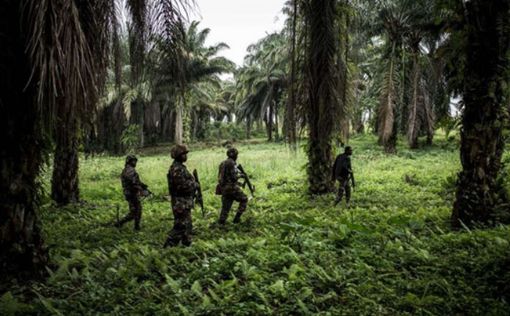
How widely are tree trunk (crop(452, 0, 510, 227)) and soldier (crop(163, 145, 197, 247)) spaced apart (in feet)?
14.4

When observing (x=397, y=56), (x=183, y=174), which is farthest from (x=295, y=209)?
(x=397, y=56)

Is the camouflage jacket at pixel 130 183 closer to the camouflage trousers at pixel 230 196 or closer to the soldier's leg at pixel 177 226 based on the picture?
the camouflage trousers at pixel 230 196

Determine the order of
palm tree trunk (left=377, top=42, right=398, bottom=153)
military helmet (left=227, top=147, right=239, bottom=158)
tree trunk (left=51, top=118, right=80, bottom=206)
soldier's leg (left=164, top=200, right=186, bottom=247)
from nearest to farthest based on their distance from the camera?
soldier's leg (left=164, top=200, right=186, bottom=247), military helmet (left=227, top=147, right=239, bottom=158), tree trunk (left=51, top=118, right=80, bottom=206), palm tree trunk (left=377, top=42, right=398, bottom=153)

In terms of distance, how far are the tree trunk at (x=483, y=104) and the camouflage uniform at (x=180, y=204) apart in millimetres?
4396

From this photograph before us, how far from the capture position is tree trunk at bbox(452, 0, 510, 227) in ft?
20.9

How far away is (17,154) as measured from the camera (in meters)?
4.68

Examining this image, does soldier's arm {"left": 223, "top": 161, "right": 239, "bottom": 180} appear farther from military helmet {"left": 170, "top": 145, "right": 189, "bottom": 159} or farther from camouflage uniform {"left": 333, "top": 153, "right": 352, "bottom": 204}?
camouflage uniform {"left": 333, "top": 153, "right": 352, "bottom": 204}

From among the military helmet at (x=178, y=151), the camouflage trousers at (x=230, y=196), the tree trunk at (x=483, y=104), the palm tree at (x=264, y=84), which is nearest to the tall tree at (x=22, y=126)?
the military helmet at (x=178, y=151)

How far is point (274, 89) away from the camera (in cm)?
3675

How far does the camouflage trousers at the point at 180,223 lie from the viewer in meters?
6.58

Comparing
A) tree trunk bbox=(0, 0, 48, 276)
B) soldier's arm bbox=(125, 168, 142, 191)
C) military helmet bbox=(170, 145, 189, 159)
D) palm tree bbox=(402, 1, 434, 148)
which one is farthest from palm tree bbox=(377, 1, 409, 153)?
tree trunk bbox=(0, 0, 48, 276)

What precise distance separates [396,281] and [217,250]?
2404 millimetres

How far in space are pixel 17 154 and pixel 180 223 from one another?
2.70 metres

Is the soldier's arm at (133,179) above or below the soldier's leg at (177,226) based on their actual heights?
above
